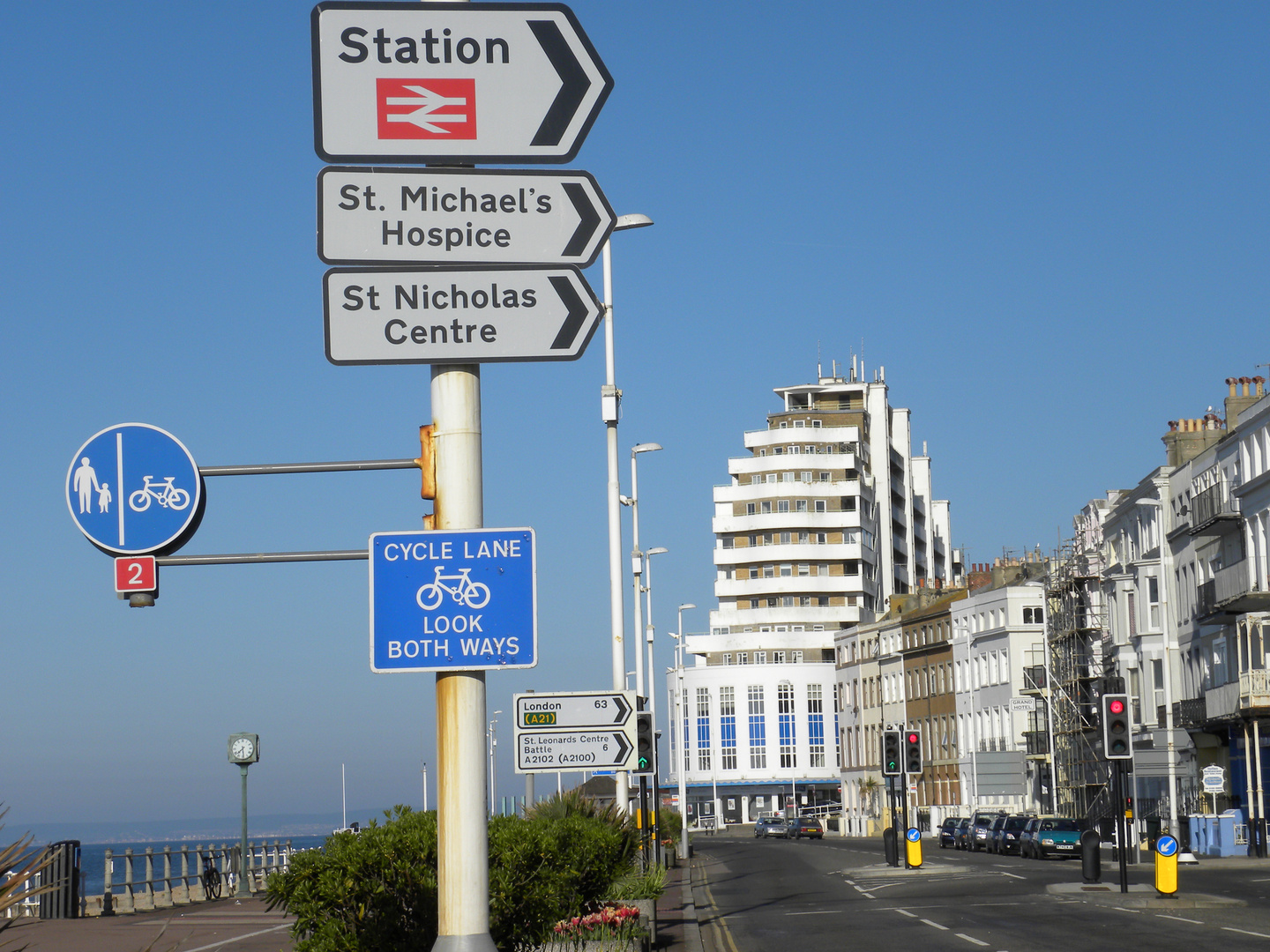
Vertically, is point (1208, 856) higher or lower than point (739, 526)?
lower

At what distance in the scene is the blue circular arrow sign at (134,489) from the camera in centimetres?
578

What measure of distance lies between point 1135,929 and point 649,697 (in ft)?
94.2

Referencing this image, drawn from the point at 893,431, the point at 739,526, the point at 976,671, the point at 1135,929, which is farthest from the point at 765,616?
the point at 1135,929

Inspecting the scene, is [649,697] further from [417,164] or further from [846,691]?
[846,691]

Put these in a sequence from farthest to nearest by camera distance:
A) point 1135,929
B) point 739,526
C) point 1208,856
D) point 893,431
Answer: point 893,431 → point 739,526 → point 1208,856 → point 1135,929

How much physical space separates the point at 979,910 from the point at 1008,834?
3392cm

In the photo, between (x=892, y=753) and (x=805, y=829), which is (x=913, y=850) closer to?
(x=892, y=753)

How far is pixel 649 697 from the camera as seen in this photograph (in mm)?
51156

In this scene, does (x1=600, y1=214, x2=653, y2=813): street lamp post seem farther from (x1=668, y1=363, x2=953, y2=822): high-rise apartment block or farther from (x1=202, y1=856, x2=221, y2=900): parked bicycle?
(x1=668, y1=363, x2=953, y2=822): high-rise apartment block

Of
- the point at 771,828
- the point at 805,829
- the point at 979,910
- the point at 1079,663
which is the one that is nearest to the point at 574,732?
the point at 979,910

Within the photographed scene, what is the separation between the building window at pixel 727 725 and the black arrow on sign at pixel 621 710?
12824 cm

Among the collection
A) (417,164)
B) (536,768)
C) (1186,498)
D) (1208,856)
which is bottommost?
(1208,856)

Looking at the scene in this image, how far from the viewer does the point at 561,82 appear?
582 cm

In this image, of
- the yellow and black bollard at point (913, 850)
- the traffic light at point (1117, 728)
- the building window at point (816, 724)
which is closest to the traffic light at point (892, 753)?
the yellow and black bollard at point (913, 850)
